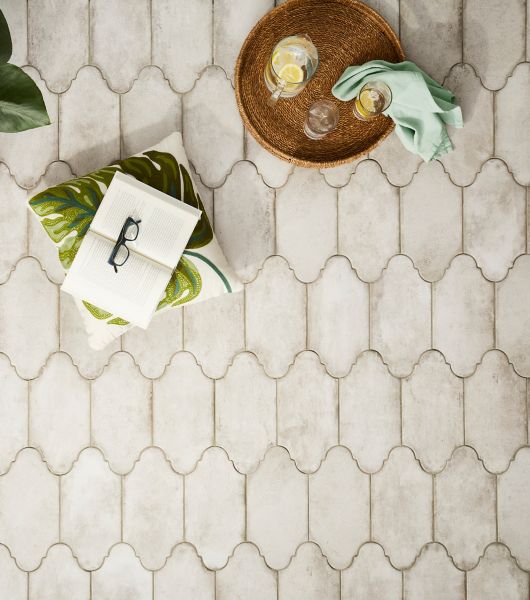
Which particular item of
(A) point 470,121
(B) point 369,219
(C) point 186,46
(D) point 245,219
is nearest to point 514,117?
(A) point 470,121

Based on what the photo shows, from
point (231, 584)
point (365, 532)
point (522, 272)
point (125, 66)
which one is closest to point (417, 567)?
point (365, 532)

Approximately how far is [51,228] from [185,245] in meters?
0.27

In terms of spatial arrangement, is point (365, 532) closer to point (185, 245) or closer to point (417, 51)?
point (185, 245)

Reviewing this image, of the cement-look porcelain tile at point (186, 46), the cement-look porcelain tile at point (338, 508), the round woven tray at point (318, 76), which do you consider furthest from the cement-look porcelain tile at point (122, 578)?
the cement-look porcelain tile at point (186, 46)

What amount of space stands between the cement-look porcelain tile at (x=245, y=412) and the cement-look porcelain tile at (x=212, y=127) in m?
Result: 0.44

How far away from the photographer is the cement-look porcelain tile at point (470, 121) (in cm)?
123

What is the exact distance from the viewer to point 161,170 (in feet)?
3.78

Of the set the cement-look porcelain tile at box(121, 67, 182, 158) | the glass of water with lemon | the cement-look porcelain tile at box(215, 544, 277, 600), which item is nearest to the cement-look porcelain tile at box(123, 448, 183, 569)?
the cement-look porcelain tile at box(215, 544, 277, 600)

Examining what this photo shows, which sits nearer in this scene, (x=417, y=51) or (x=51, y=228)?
(x=51, y=228)

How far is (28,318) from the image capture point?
4.07ft

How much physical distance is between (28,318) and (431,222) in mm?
956

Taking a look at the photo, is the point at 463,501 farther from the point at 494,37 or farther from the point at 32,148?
the point at 32,148

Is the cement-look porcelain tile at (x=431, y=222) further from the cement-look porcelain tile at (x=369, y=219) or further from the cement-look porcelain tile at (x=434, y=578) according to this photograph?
the cement-look porcelain tile at (x=434, y=578)

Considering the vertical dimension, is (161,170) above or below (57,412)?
above
